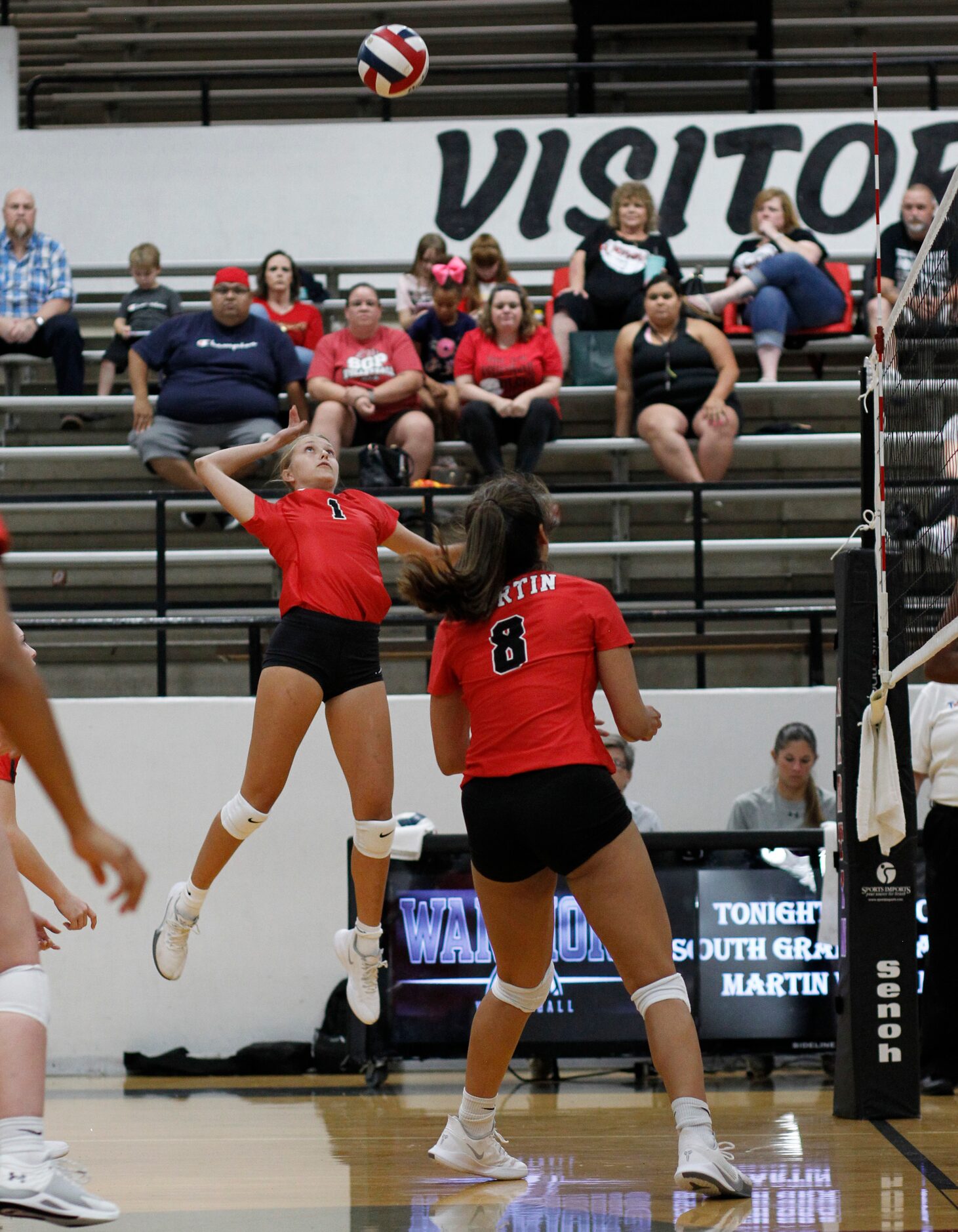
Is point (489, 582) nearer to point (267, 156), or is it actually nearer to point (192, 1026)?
point (192, 1026)

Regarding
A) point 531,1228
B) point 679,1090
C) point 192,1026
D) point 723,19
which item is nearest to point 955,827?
point 679,1090

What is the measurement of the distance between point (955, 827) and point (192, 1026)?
163 inches

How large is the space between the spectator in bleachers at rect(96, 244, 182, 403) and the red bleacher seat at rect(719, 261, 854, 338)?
3.83 m

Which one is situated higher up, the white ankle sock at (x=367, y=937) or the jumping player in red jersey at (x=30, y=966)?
the jumping player in red jersey at (x=30, y=966)

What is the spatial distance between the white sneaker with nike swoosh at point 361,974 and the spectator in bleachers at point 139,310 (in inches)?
230

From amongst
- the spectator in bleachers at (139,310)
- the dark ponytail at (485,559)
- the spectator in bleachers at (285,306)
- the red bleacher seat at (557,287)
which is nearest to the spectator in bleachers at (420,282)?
the spectator in bleachers at (285,306)

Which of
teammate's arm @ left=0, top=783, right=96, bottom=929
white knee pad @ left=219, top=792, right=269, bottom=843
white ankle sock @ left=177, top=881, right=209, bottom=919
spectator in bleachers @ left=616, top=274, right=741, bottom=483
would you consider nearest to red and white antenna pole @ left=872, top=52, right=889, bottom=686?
white knee pad @ left=219, top=792, right=269, bottom=843

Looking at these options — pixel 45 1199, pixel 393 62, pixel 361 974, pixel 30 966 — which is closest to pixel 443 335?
pixel 393 62

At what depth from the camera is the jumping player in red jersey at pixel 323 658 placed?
5.40 m

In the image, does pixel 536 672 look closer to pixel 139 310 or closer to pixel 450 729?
pixel 450 729

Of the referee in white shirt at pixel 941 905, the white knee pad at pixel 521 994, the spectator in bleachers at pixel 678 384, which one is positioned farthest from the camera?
the spectator in bleachers at pixel 678 384

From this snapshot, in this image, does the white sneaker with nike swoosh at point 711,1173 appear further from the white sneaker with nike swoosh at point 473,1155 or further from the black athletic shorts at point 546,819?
the black athletic shorts at point 546,819

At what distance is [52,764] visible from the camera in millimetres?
2797

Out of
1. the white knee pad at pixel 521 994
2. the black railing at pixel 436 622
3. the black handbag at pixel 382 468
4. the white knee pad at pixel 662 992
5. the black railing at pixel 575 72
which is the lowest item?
the white knee pad at pixel 521 994
